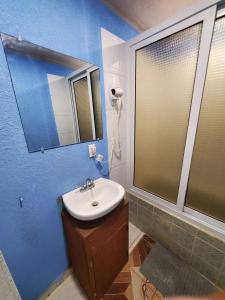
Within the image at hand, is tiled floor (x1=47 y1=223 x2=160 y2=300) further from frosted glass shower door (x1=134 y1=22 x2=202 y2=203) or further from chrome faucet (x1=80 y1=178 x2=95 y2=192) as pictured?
chrome faucet (x1=80 y1=178 x2=95 y2=192)

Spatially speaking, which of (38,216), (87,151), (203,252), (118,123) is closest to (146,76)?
(118,123)

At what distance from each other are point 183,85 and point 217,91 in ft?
0.84

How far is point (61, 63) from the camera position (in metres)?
0.98

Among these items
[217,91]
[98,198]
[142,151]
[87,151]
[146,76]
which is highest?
[146,76]

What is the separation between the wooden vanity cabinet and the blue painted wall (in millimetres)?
214

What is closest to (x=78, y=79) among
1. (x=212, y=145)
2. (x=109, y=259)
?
(x=212, y=145)

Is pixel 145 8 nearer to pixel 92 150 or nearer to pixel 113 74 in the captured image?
pixel 113 74

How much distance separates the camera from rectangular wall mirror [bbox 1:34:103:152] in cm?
81

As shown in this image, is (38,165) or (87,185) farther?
(87,185)

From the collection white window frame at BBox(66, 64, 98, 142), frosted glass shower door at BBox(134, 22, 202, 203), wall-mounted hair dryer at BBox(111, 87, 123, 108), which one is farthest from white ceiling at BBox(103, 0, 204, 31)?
wall-mounted hair dryer at BBox(111, 87, 123, 108)

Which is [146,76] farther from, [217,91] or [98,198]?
[98,198]

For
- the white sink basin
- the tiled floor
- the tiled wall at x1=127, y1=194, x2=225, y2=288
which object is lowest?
the tiled floor

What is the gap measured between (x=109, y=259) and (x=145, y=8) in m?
2.25

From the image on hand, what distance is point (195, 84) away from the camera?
1051 mm
